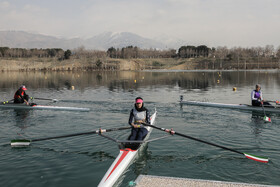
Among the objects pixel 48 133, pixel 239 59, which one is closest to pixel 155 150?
pixel 48 133

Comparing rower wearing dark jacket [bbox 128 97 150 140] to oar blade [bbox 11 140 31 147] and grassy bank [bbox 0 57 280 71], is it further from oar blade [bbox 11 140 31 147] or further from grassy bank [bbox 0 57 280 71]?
grassy bank [bbox 0 57 280 71]

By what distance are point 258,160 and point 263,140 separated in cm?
397

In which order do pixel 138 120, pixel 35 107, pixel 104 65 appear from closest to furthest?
1. pixel 138 120
2. pixel 35 107
3. pixel 104 65

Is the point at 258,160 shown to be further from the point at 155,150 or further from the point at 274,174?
the point at 155,150

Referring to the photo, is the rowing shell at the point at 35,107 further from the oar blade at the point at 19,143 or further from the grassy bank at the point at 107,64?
the grassy bank at the point at 107,64

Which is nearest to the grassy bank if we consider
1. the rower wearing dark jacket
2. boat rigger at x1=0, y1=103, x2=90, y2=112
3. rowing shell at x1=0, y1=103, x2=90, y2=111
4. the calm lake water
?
rowing shell at x1=0, y1=103, x2=90, y2=111

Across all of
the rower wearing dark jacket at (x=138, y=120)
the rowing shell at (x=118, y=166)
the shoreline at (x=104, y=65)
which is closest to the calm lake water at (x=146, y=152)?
the rowing shell at (x=118, y=166)

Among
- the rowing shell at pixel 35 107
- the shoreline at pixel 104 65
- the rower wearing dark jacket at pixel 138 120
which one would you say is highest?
the shoreline at pixel 104 65

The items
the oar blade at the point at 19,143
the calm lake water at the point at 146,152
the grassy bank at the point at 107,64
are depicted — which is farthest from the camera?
the grassy bank at the point at 107,64

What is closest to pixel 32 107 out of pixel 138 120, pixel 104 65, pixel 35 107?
pixel 35 107

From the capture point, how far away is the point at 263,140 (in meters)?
13.7

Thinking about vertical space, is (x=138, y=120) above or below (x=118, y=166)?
above

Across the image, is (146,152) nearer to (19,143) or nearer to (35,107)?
(19,143)

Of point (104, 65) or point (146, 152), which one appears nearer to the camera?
point (146, 152)
